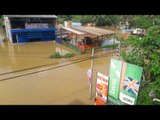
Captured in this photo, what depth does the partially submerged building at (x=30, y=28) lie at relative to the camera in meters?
18.9

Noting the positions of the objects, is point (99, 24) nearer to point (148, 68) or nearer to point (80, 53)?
point (80, 53)

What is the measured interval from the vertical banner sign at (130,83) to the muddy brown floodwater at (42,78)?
2627 mm

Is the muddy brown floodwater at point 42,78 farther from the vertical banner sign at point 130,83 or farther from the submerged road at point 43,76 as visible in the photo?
the vertical banner sign at point 130,83

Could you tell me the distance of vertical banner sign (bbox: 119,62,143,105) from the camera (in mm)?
5426

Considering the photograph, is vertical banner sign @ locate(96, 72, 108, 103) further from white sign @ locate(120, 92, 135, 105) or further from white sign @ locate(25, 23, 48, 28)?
white sign @ locate(25, 23, 48, 28)

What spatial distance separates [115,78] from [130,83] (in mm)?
652

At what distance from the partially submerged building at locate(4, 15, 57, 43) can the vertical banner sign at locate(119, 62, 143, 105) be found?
15.2 metres

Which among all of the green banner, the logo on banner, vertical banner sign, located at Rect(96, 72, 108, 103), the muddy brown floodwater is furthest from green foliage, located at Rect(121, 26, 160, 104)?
the muddy brown floodwater

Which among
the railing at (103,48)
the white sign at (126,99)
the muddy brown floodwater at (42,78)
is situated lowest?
the muddy brown floodwater at (42,78)

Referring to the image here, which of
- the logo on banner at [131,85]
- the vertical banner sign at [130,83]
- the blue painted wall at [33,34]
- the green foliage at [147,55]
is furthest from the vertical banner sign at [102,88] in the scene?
the blue painted wall at [33,34]


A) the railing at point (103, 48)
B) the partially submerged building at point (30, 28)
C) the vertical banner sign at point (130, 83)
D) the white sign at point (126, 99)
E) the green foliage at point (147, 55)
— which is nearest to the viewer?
the vertical banner sign at point (130, 83)

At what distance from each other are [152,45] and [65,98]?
16.2 ft

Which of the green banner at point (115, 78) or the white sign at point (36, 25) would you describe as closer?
the green banner at point (115, 78)
